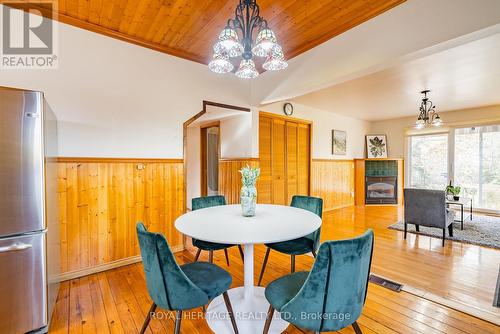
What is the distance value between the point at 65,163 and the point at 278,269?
248 cm

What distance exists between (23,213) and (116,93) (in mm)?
1550

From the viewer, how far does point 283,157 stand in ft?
15.2

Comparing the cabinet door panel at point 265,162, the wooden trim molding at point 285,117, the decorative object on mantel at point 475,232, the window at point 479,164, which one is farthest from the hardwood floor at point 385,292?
the window at point 479,164

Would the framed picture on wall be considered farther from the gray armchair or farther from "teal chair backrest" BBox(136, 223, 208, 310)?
"teal chair backrest" BBox(136, 223, 208, 310)

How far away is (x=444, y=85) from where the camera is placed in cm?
363

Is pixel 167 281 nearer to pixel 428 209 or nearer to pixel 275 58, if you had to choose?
pixel 275 58

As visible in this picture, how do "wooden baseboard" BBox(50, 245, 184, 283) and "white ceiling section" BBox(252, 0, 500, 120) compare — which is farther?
"wooden baseboard" BBox(50, 245, 184, 283)

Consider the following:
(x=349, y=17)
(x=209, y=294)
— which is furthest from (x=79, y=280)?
(x=349, y=17)

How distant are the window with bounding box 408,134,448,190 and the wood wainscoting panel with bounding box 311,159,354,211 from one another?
5.67 ft

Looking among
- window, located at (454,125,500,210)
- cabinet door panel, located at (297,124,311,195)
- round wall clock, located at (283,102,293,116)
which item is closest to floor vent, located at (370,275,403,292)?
cabinet door panel, located at (297,124,311,195)

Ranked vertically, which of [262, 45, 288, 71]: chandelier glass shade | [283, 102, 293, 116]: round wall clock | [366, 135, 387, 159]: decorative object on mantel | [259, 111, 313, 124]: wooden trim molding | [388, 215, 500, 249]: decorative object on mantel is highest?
[283, 102, 293, 116]: round wall clock

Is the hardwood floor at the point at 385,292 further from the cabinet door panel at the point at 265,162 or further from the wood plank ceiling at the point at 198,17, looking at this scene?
the wood plank ceiling at the point at 198,17

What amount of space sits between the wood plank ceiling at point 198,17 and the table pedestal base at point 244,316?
8.25ft

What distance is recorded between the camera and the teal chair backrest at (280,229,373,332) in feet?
3.36
